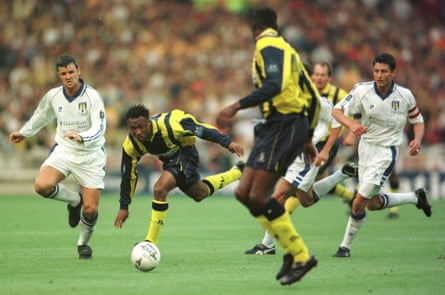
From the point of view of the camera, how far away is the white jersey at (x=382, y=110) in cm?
1188

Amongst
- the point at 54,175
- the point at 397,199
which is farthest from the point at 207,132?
the point at 397,199

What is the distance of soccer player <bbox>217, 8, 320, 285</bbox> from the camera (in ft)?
28.9

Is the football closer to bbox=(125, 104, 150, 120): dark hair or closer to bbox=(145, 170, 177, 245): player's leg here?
bbox=(145, 170, 177, 245): player's leg

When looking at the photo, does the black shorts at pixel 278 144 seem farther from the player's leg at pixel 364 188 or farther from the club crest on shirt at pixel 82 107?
the club crest on shirt at pixel 82 107

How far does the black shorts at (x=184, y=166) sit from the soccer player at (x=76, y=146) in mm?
880

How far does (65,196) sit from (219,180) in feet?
6.66

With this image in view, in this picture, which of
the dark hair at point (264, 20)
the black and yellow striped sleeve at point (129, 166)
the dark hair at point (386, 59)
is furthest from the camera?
the dark hair at point (386, 59)

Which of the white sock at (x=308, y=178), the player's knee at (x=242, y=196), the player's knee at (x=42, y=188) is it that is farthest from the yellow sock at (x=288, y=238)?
the white sock at (x=308, y=178)

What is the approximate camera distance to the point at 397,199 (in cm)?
1279

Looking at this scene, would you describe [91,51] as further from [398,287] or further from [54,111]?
[398,287]

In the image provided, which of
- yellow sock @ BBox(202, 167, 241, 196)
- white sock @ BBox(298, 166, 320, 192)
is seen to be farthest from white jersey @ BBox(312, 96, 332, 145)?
yellow sock @ BBox(202, 167, 241, 196)

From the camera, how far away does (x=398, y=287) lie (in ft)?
29.8

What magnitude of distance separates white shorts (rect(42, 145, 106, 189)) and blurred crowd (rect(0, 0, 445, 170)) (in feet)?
45.8

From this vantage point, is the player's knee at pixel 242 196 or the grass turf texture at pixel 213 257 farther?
the grass turf texture at pixel 213 257
